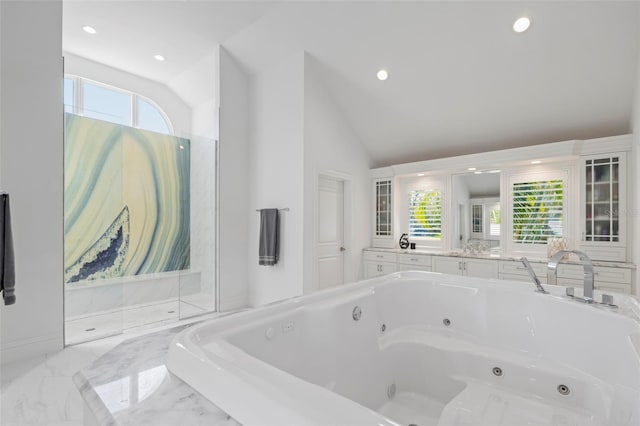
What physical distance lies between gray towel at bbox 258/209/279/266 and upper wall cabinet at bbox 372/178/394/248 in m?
1.72

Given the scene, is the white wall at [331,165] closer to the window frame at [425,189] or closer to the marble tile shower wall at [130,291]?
the window frame at [425,189]

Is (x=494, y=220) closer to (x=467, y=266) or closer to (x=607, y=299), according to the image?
(x=467, y=266)

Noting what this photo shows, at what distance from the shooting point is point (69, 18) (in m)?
3.39

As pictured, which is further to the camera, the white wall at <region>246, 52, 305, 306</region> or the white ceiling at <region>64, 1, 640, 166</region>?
the white wall at <region>246, 52, 305, 306</region>

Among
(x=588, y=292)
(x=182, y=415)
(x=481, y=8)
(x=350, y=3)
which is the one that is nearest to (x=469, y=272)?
(x=588, y=292)

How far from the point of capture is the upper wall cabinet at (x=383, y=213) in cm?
471

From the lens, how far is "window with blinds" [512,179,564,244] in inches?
140

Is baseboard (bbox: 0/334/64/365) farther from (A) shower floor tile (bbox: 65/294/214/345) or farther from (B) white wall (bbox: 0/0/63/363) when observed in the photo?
(A) shower floor tile (bbox: 65/294/214/345)

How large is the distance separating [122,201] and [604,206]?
16.4 ft

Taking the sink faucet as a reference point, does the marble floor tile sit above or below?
below

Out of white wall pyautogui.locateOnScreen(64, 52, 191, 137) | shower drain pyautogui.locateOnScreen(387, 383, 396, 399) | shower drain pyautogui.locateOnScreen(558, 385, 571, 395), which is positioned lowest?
shower drain pyautogui.locateOnScreen(387, 383, 396, 399)

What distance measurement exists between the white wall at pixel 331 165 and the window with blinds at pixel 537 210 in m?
1.94

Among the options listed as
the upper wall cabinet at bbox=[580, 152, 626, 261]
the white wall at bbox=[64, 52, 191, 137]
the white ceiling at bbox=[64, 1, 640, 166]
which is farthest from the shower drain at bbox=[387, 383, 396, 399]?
the white wall at bbox=[64, 52, 191, 137]

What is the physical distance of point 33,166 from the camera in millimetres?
2590
